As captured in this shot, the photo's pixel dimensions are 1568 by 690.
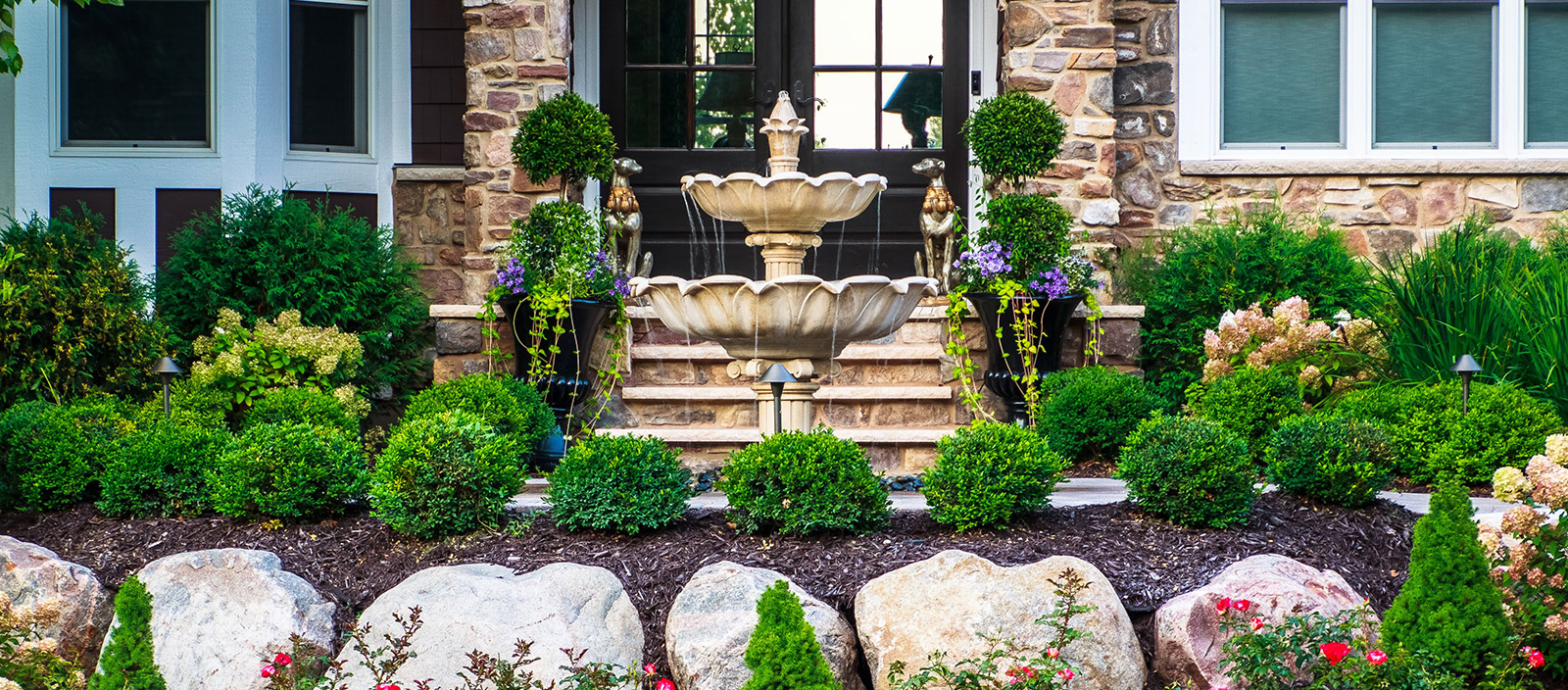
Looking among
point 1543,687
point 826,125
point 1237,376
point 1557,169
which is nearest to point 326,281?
point 826,125

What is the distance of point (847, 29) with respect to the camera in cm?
786

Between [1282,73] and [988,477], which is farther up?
[1282,73]

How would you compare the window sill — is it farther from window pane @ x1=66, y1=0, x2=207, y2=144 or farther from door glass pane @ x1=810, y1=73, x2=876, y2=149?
window pane @ x1=66, y1=0, x2=207, y2=144

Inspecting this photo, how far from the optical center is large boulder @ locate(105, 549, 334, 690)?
3.62m

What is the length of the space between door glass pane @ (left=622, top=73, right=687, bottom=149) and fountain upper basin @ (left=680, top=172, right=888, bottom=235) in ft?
9.87

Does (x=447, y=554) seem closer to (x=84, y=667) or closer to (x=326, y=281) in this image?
(x=84, y=667)

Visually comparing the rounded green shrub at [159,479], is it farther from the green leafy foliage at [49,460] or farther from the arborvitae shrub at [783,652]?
the arborvitae shrub at [783,652]

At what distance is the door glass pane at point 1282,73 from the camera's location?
7.73 meters

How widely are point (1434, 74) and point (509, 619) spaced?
6.65m

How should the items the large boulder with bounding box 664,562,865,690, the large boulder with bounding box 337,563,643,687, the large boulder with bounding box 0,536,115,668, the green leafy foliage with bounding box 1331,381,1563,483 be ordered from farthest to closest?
1. the green leafy foliage with bounding box 1331,381,1563,483
2. the large boulder with bounding box 0,536,115,668
3. the large boulder with bounding box 337,563,643,687
4. the large boulder with bounding box 664,562,865,690

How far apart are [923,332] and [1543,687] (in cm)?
398

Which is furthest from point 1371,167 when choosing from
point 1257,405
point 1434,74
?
point 1257,405

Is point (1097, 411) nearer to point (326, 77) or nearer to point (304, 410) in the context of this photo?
point (304, 410)

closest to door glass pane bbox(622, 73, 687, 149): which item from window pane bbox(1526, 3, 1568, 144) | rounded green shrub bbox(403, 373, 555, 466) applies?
rounded green shrub bbox(403, 373, 555, 466)
